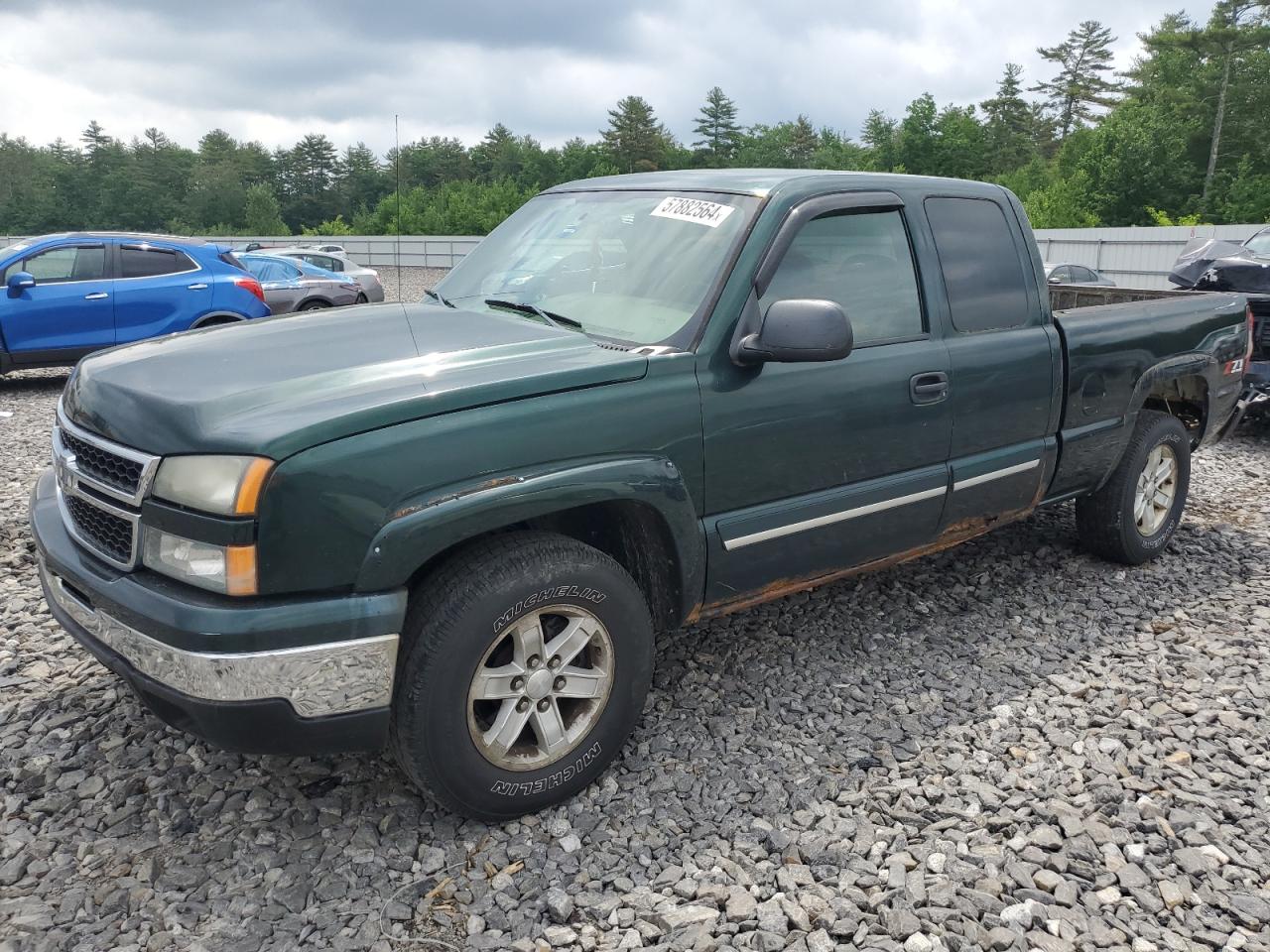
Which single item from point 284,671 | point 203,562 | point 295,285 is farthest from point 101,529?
point 295,285

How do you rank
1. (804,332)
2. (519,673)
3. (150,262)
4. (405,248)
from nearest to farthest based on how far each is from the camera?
(519,673), (804,332), (150,262), (405,248)

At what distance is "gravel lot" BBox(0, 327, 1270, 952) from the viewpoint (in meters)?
2.58

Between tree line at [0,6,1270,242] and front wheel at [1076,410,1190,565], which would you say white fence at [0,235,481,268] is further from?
front wheel at [1076,410,1190,565]

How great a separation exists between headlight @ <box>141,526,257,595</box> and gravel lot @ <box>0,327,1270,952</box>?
2.86ft

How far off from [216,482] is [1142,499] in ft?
14.9

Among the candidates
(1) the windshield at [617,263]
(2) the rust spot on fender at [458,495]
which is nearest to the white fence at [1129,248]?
(1) the windshield at [617,263]

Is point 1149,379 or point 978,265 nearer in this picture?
point 978,265

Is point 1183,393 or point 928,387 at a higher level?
point 928,387

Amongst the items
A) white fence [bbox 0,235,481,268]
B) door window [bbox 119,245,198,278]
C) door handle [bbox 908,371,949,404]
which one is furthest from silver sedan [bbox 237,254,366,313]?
white fence [bbox 0,235,481,268]

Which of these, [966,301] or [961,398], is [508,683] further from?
[966,301]

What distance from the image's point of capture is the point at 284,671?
96.5 inches

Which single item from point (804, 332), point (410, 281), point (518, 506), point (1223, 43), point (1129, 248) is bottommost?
point (410, 281)

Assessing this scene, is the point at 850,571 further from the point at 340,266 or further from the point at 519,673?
the point at 340,266

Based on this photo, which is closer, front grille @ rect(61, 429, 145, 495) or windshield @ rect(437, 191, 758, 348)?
front grille @ rect(61, 429, 145, 495)
